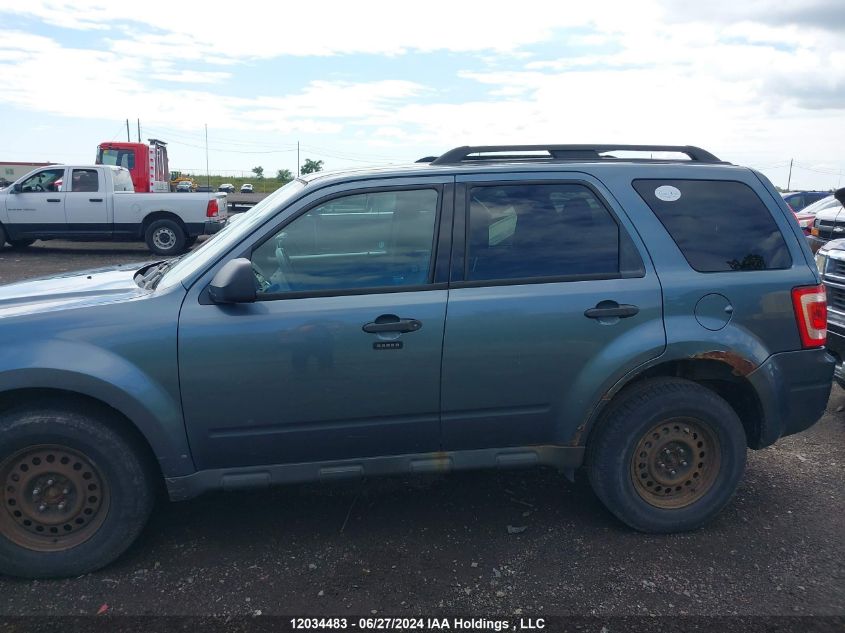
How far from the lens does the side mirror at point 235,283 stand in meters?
3.19

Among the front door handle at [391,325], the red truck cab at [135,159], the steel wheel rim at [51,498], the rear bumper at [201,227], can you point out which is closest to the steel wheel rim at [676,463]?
the front door handle at [391,325]

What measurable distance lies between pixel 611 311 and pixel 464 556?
4.56ft

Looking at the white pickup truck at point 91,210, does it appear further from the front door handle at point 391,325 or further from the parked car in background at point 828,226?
the front door handle at point 391,325

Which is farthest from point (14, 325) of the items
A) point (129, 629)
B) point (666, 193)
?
point (666, 193)

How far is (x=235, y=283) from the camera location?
319 centimetres

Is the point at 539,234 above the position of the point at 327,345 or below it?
above

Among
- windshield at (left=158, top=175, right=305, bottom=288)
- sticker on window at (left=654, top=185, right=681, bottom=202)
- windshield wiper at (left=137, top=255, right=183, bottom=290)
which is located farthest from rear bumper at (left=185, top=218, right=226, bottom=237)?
sticker on window at (left=654, top=185, right=681, bottom=202)

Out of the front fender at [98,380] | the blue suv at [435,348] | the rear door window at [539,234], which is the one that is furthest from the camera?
the rear door window at [539,234]

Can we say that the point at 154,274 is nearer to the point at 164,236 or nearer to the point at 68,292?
the point at 68,292

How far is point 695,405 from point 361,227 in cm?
190

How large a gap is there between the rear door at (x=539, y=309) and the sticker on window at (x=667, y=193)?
0.25 m

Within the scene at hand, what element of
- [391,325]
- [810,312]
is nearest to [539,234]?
[391,325]

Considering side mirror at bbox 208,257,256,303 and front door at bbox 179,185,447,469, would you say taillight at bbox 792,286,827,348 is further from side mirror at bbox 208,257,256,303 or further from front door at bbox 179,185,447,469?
side mirror at bbox 208,257,256,303

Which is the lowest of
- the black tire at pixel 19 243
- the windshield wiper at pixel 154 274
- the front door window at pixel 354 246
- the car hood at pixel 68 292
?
the black tire at pixel 19 243
